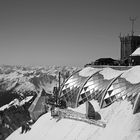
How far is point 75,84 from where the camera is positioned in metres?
43.2

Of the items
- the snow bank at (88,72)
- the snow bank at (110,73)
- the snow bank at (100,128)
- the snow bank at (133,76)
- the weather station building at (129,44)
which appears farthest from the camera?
the weather station building at (129,44)

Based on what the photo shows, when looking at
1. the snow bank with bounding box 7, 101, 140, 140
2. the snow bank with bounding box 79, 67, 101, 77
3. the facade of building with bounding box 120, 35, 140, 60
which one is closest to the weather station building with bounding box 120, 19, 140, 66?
the facade of building with bounding box 120, 35, 140, 60

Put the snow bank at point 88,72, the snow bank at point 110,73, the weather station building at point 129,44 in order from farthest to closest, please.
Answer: the weather station building at point 129,44, the snow bank at point 88,72, the snow bank at point 110,73

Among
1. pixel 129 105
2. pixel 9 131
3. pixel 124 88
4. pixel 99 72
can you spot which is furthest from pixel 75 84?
pixel 9 131

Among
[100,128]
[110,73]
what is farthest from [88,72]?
[100,128]

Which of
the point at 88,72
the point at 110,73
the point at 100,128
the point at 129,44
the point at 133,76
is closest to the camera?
the point at 100,128

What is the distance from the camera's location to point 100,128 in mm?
22891

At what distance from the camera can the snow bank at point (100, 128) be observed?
62.8ft

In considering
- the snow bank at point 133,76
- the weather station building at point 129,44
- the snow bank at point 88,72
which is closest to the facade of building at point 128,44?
the weather station building at point 129,44

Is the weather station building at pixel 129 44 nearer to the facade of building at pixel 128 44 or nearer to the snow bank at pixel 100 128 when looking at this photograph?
the facade of building at pixel 128 44

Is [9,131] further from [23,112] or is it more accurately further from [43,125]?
[43,125]

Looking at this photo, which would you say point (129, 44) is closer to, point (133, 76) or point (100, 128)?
point (133, 76)

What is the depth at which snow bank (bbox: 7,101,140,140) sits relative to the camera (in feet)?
62.8

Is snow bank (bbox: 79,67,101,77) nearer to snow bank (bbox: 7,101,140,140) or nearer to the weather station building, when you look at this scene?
snow bank (bbox: 7,101,140,140)
